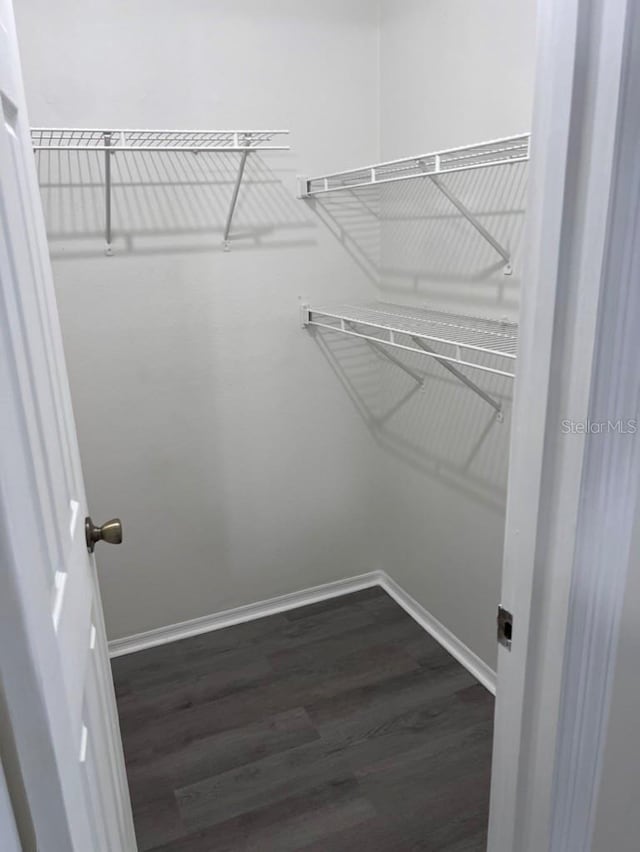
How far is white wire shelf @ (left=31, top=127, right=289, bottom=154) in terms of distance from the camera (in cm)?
183

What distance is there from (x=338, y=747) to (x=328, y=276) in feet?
5.29

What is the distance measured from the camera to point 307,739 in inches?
77.3

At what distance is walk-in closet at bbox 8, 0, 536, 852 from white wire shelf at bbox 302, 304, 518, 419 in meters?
0.01

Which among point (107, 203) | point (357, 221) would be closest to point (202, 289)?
point (107, 203)

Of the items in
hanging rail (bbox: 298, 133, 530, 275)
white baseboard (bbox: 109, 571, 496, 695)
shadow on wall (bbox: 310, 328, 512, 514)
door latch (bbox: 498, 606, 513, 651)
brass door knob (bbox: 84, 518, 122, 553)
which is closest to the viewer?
door latch (bbox: 498, 606, 513, 651)

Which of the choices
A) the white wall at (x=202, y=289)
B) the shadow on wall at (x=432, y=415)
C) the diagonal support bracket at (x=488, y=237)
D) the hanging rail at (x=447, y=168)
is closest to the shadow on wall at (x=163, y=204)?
the white wall at (x=202, y=289)

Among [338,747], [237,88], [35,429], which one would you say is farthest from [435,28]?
[338,747]

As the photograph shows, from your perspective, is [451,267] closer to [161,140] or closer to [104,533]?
[161,140]

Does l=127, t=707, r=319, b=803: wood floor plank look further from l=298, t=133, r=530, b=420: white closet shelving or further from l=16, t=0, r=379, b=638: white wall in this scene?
l=298, t=133, r=530, b=420: white closet shelving

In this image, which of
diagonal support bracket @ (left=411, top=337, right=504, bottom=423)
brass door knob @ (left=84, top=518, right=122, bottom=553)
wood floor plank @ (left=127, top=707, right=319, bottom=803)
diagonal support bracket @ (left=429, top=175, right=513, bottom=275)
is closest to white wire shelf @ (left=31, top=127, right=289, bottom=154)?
diagonal support bracket @ (left=429, top=175, right=513, bottom=275)

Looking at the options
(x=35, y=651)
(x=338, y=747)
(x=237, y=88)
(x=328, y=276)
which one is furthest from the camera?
(x=328, y=276)

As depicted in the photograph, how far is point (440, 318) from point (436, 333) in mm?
216

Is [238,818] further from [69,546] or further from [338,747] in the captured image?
[69,546]

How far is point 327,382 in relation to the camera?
250 cm
